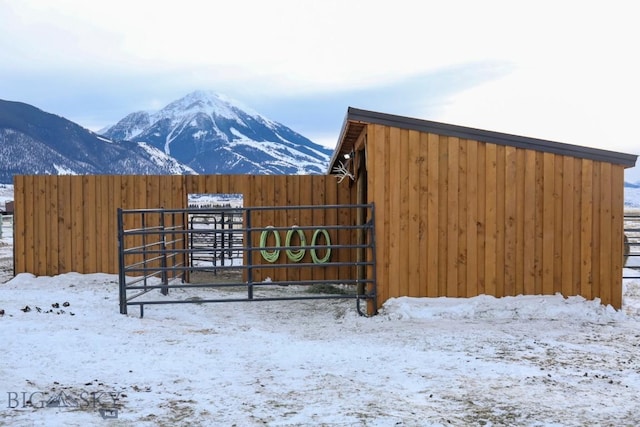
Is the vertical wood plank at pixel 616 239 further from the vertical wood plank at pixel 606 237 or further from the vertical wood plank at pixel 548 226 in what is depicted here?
the vertical wood plank at pixel 548 226

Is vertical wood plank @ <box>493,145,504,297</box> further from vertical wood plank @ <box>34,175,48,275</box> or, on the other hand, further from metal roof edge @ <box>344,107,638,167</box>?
vertical wood plank @ <box>34,175,48,275</box>

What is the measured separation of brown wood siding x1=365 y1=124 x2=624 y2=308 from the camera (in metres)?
6.60

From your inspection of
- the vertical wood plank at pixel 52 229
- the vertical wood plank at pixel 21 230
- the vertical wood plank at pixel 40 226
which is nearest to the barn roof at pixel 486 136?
the vertical wood plank at pixel 52 229

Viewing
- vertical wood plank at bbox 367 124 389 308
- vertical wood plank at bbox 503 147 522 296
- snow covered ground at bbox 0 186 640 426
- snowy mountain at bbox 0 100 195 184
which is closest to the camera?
snow covered ground at bbox 0 186 640 426

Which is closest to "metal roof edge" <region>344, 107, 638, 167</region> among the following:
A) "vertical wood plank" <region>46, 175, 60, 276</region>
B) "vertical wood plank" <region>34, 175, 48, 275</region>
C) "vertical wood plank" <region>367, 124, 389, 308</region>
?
"vertical wood plank" <region>367, 124, 389, 308</region>

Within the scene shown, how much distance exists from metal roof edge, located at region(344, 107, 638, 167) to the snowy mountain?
133 m

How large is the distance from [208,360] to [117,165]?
183 meters

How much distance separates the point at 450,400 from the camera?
361 centimetres

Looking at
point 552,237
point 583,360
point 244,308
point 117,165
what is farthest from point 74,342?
point 117,165

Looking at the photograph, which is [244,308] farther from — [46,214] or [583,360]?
[46,214]

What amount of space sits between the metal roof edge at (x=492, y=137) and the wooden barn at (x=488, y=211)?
12 mm

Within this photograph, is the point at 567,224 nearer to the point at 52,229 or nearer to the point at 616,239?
the point at 616,239

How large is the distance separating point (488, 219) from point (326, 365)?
3145mm

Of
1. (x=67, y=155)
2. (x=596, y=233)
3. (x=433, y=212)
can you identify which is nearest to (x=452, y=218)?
(x=433, y=212)
